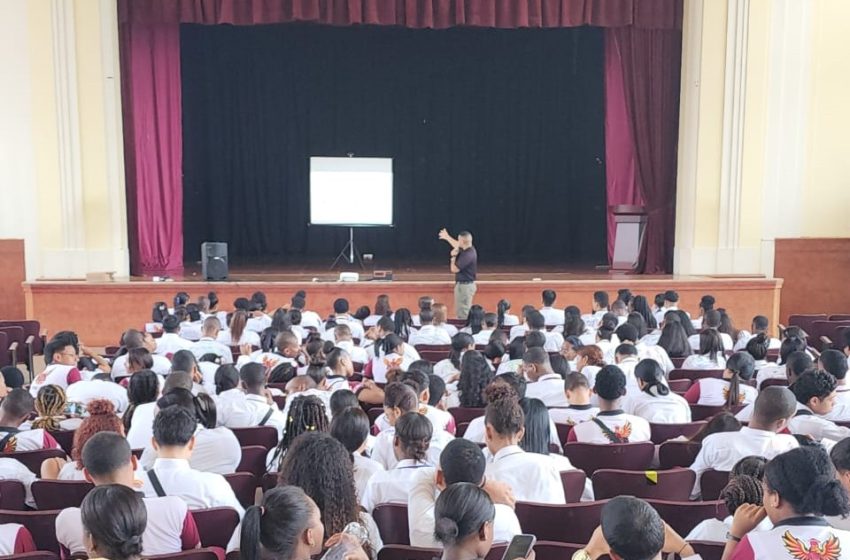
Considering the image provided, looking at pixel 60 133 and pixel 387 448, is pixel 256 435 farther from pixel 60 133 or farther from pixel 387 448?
pixel 60 133

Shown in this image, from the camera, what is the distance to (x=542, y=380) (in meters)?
5.38

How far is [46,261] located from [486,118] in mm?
8578

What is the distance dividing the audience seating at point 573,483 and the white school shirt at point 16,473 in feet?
7.62

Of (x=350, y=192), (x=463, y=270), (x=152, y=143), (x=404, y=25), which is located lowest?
(x=463, y=270)

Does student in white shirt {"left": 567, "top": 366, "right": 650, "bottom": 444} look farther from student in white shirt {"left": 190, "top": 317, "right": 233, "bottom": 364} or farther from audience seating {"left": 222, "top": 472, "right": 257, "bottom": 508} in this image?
student in white shirt {"left": 190, "top": 317, "right": 233, "bottom": 364}

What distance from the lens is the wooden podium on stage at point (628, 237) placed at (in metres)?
13.2

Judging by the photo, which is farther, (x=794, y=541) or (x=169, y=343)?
(x=169, y=343)

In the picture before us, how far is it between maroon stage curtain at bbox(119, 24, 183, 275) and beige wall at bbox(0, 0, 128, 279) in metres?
0.54

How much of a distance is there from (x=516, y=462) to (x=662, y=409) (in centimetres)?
166

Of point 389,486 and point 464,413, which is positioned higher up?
point 389,486

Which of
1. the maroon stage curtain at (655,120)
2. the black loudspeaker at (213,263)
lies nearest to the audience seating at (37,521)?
the black loudspeaker at (213,263)

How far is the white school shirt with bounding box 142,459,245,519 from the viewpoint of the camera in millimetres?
3418

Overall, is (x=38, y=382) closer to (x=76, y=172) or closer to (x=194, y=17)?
(x=76, y=172)

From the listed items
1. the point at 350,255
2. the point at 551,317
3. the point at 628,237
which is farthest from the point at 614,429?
the point at 350,255
